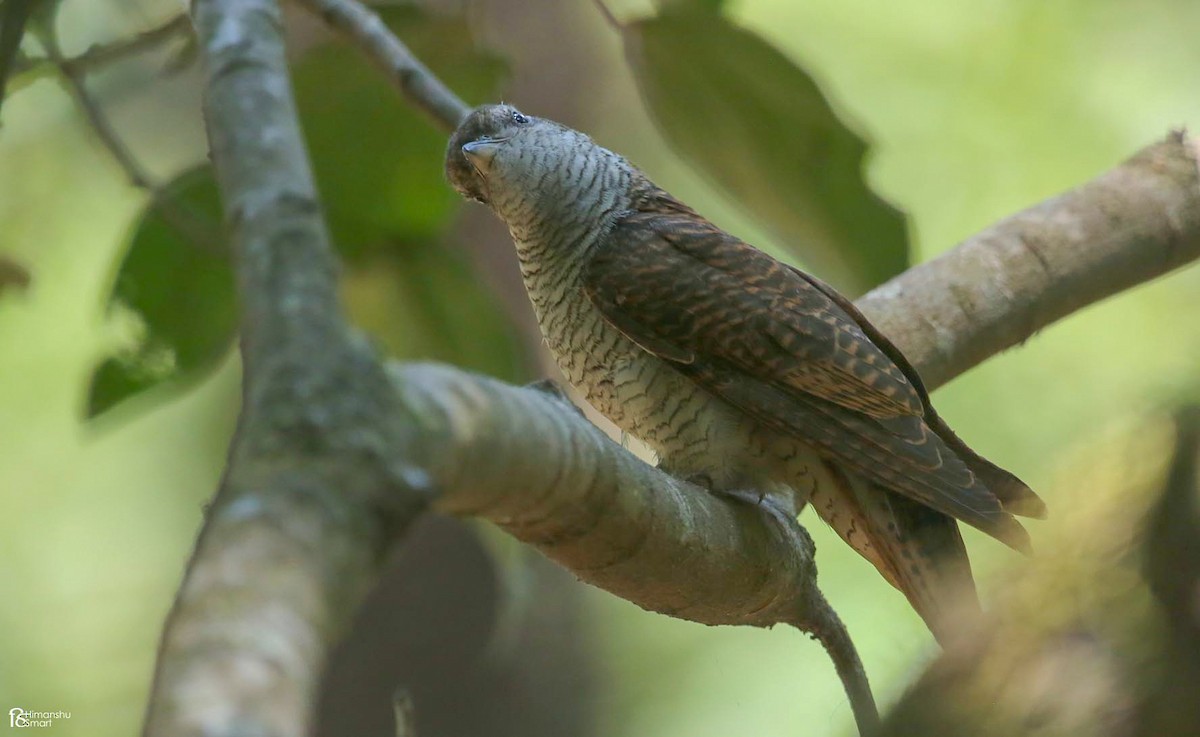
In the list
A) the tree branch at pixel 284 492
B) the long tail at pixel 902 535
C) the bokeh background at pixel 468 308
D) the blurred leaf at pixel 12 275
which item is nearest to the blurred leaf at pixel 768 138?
the bokeh background at pixel 468 308

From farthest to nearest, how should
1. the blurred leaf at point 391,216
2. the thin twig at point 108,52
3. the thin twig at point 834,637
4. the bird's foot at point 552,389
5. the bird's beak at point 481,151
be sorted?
the blurred leaf at point 391,216 → the bird's beak at point 481,151 → the thin twig at point 108,52 → the thin twig at point 834,637 → the bird's foot at point 552,389

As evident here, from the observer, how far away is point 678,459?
2.72 meters

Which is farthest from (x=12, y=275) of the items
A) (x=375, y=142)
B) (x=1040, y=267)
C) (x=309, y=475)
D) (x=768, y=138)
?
(x=1040, y=267)

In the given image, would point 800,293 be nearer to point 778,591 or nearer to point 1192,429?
point 778,591

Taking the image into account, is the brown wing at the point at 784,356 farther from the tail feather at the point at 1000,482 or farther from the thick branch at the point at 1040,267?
the thick branch at the point at 1040,267

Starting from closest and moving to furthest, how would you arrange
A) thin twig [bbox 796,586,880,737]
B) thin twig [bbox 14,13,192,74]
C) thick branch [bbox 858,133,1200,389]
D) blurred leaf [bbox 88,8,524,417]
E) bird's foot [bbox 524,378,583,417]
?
bird's foot [bbox 524,378,583,417]
thin twig [bbox 796,586,880,737]
thin twig [bbox 14,13,192,74]
thick branch [bbox 858,133,1200,389]
blurred leaf [bbox 88,8,524,417]

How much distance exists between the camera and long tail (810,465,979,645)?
8.55 feet

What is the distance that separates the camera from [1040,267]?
3029mm

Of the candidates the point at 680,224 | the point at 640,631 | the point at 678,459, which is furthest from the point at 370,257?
the point at 640,631

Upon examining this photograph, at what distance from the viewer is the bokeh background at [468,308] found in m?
3.20

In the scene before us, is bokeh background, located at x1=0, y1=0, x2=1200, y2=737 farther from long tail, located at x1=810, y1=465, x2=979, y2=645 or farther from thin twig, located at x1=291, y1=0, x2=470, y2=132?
thin twig, located at x1=291, y1=0, x2=470, y2=132

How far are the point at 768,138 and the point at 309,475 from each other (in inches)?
90.6

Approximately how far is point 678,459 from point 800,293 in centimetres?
45

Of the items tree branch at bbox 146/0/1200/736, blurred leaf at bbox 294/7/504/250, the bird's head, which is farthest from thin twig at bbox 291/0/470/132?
tree branch at bbox 146/0/1200/736
